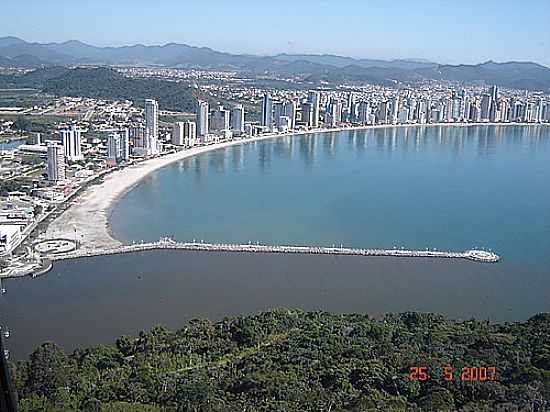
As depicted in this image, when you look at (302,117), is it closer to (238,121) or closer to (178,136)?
(238,121)

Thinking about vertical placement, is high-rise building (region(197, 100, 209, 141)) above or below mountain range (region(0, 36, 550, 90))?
below

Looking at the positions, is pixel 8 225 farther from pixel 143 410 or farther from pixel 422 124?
pixel 422 124

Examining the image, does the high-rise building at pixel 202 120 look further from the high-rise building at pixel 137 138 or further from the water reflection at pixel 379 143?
the high-rise building at pixel 137 138

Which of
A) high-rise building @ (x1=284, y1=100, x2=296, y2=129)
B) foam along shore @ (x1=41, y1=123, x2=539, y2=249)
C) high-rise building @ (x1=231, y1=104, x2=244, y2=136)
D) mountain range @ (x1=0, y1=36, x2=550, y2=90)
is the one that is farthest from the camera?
mountain range @ (x1=0, y1=36, x2=550, y2=90)

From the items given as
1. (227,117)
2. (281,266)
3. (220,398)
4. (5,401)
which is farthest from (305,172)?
(5,401)

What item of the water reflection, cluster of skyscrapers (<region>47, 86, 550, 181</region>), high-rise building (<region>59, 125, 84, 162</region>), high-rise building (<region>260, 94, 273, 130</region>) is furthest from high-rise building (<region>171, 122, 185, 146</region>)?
high-rise building (<region>260, 94, 273, 130</region>)

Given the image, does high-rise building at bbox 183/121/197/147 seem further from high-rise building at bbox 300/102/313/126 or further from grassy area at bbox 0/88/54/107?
grassy area at bbox 0/88/54/107
